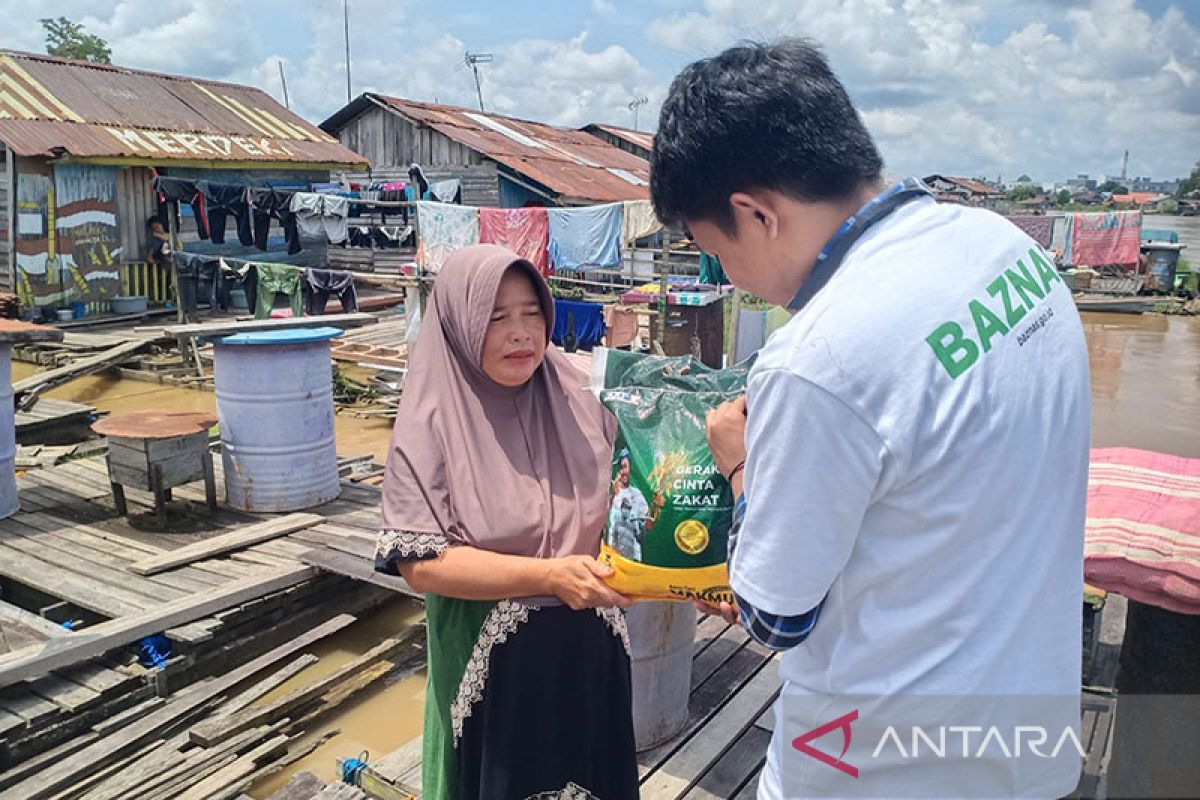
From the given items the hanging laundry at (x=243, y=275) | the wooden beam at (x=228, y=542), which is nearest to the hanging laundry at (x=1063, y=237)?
the hanging laundry at (x=243, y=275)

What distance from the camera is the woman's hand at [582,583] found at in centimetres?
170

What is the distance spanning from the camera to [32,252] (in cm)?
1269

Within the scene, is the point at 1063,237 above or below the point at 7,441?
above

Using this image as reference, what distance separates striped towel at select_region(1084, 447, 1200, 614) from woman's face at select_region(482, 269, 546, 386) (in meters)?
1.43

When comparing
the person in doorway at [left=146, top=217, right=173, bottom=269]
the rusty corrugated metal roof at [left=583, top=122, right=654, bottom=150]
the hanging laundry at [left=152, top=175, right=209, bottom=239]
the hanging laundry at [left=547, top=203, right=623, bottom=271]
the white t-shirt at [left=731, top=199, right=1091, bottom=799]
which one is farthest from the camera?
the rusty corrugated metal roof at [left=583, top=122, right=654, bottom=150]

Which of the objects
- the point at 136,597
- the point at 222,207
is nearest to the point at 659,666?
the point at 136,597

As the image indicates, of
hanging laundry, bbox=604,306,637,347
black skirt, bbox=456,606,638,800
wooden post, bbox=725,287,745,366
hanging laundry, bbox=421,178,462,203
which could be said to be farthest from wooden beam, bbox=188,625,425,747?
hanging laundry, bbox=421,178,462,203

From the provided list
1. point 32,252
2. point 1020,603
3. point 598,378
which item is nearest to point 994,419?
point 1020,603

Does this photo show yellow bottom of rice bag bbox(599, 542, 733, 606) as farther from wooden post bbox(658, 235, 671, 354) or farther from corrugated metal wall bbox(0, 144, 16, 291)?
corrugated metal wall bbox(0, 144, 16, 291)

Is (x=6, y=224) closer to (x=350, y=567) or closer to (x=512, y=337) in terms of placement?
(x=350, y=567)

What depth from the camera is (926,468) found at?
0.97 m

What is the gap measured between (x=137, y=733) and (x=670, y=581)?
2.97 m

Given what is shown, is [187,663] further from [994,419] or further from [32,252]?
[32,252]

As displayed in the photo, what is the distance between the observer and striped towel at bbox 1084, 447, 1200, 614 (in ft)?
6.93
